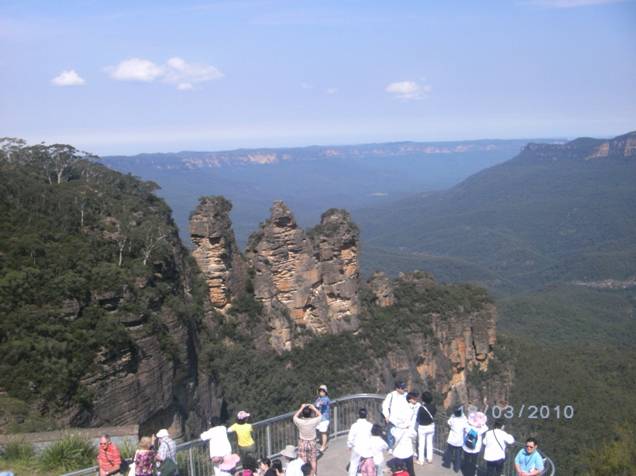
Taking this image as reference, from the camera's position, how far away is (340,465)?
13.1m

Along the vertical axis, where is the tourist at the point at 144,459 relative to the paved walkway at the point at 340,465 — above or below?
above

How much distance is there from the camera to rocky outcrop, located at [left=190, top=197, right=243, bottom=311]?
33.4 meters

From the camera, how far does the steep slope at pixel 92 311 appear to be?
1791 centimetres

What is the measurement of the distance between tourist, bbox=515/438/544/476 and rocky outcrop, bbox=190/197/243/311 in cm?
2486

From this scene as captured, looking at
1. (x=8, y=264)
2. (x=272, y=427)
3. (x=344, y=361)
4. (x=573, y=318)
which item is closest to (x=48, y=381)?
(x=8, y=264)

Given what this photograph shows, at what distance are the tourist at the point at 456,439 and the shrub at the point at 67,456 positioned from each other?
24.3ft

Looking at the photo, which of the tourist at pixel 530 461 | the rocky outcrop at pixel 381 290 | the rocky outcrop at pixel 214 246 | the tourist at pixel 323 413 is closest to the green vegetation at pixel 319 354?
the rocky outcrop at pixel 381 290

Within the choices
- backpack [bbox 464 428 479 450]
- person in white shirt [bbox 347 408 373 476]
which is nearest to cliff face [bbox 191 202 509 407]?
person in white shirt [bbox 347 408 373 476]

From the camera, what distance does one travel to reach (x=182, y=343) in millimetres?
25078

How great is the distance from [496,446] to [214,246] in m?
24.5

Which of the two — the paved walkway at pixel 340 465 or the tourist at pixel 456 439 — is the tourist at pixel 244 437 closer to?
the paved walkway at pixel 340 465

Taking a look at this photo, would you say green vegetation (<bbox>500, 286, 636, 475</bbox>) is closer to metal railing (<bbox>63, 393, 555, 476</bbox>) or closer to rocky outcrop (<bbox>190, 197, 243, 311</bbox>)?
metal railing (<bbox>63, 393, 555, 476</bbox>)

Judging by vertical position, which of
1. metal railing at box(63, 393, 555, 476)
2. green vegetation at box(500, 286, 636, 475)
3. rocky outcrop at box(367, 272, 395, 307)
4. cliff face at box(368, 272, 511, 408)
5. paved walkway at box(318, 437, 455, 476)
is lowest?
green vegetation at box(500, 286, 636, 475)

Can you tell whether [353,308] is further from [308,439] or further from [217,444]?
[217,444]
